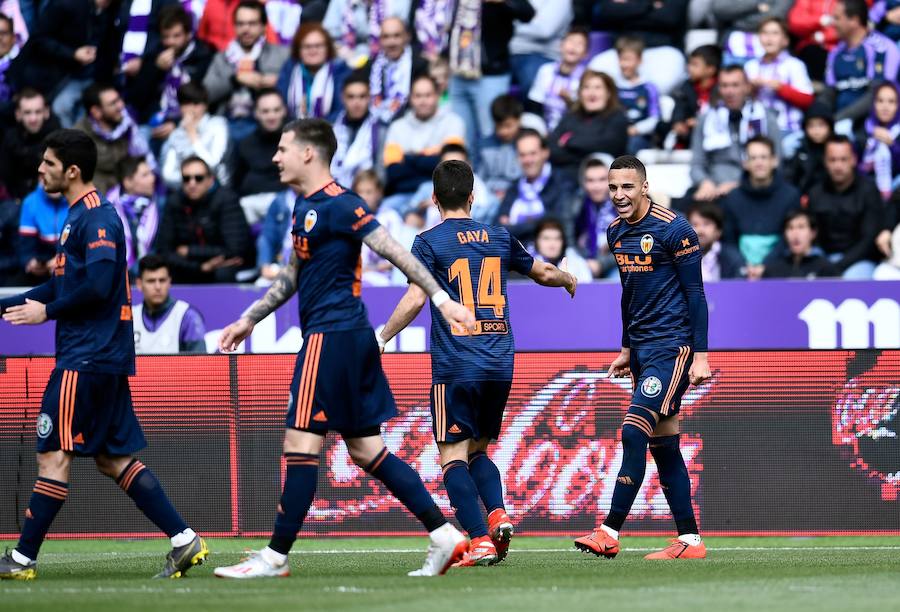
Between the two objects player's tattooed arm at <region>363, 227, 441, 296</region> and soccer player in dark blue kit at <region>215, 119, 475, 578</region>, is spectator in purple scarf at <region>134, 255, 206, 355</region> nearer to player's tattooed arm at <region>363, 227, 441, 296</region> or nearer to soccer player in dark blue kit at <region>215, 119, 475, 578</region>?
soccer player in dark blue kit at <region>215, 119, 475, 578</region>

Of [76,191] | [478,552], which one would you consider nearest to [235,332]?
[76,191]

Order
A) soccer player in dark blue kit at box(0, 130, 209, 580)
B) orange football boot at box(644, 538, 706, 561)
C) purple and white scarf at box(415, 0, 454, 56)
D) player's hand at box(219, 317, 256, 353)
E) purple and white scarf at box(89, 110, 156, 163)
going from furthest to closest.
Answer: purple and white scarf at box(415, 0, 454, 56) → purple and white scarf at box(89, 110, 156, 163) → orange football boot at box(644, 538, 706, 561) → soccer player in dark blue kit at box(0, 130, 209, 580) → player's hand at box(219, 317, 256, 353)

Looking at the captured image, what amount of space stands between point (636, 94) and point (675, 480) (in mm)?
8237

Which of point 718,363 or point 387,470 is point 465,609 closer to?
point 387,470

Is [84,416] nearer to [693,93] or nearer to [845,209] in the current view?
[845,209]

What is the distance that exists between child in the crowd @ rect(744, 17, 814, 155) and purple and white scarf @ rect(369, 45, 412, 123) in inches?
147

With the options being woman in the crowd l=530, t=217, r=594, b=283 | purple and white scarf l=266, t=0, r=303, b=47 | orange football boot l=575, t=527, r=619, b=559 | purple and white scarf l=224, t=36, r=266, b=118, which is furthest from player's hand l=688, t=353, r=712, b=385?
purple and white scarf l=266, t=0, r=303, b=47

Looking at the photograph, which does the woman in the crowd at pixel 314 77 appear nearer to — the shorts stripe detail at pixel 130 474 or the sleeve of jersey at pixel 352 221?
the shorts stripe detail at pixel 130 474

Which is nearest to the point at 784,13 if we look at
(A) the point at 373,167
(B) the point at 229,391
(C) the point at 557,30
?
(C) the point at 557,30

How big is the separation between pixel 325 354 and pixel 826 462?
502 centimetres

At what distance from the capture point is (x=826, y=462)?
11.3m

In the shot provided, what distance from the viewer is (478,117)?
17.3m

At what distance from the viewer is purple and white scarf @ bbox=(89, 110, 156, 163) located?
17.1m

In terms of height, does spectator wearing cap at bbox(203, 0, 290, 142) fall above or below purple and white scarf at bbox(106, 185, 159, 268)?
above
